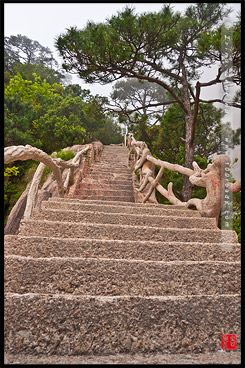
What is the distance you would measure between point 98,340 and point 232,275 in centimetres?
70

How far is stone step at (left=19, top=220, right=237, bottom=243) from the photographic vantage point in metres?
1.38

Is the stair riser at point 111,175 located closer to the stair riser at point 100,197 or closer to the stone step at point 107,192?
the stone step at point 107,192

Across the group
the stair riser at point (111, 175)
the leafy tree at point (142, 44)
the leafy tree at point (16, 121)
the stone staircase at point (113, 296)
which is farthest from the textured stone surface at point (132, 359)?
the leafy tree at point (16, 121)

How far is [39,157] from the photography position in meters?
1.69

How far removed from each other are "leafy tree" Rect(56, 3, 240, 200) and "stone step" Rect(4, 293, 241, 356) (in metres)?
2.87

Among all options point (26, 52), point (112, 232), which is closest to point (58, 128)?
point (112, 232)

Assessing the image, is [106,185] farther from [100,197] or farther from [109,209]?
[109,209]

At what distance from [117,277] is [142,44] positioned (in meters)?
3.93

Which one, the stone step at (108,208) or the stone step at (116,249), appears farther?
the stone step at (108,208)

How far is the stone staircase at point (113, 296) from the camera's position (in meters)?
0.72

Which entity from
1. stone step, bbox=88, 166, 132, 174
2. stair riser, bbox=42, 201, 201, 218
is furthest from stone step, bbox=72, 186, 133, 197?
stair riser, bbox=42, 201, 201, 218

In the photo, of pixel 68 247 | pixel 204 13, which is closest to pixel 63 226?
pixel 68 247

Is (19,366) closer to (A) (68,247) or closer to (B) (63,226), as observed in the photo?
(A) (68,247)

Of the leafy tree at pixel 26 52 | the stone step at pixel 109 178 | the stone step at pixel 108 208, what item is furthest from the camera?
the leafy tree at pixel 26 52
